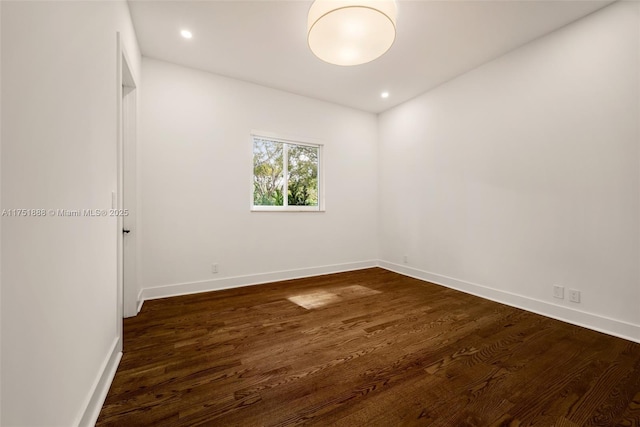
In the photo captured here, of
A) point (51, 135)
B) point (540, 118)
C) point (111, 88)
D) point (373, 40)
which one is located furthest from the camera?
point (540, 118)

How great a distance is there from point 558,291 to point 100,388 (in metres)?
3.73

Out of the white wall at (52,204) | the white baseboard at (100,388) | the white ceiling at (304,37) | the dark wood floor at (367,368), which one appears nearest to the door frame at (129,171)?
the dark wood floor at (367,368)

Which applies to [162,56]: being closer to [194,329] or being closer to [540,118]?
[194,329]

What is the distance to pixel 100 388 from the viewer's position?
1.38 m

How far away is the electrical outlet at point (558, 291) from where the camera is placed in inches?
→ 98.5

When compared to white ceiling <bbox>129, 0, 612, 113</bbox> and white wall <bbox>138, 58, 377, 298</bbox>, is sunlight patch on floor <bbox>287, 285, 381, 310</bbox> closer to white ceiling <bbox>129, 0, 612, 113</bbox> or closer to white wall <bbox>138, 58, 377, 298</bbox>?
white wall <bbox>138, 58, 377, 298</bbox>

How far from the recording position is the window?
12.4ft

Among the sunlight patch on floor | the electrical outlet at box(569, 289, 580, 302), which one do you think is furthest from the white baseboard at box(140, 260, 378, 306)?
Answer: the electrical outlet at box(569, 289, 580, 302)

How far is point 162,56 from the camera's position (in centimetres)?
300

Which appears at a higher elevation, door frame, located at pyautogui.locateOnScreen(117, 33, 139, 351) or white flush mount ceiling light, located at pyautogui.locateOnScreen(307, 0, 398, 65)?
white flush mount ceiling light, located at pyautogui.locateOnScreen(307, 0, 398, 65)

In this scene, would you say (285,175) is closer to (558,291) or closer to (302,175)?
(302,175)

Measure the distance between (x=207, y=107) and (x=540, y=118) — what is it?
3.83 m

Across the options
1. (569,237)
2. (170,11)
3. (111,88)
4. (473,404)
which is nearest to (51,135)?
(111,88)

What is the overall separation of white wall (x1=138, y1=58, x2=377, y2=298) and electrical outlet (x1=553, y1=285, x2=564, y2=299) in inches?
104
